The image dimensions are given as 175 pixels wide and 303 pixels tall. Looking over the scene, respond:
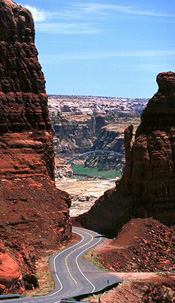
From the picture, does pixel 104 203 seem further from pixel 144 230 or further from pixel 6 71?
pixel 6 71

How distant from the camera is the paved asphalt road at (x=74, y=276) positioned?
5284 cm

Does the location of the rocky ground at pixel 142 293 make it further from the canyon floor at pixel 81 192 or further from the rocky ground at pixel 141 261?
the canyon floor at pixel 81 192

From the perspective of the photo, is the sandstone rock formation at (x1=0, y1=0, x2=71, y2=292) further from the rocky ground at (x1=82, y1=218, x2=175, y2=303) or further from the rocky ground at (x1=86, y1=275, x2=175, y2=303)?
the rocky ground at (x1=86, y1=275, x2=175, y2=303)

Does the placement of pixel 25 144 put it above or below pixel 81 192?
above

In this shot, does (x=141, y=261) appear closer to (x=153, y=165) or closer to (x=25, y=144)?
(x=153, y=165)

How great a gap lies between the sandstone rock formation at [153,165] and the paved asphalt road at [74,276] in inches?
355

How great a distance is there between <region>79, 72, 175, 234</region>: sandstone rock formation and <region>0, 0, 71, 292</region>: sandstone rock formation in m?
8.37

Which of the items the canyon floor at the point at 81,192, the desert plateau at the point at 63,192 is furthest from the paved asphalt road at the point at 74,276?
the canyon floor at the point at 81,192

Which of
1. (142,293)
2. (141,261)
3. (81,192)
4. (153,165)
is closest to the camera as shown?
(142,293)

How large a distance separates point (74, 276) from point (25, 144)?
26042 mm

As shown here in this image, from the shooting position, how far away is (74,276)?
60000mm

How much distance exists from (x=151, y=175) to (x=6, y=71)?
22447 millimetres

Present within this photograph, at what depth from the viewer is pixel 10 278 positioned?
164 feet

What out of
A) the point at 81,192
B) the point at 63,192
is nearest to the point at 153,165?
the point at 63,192
